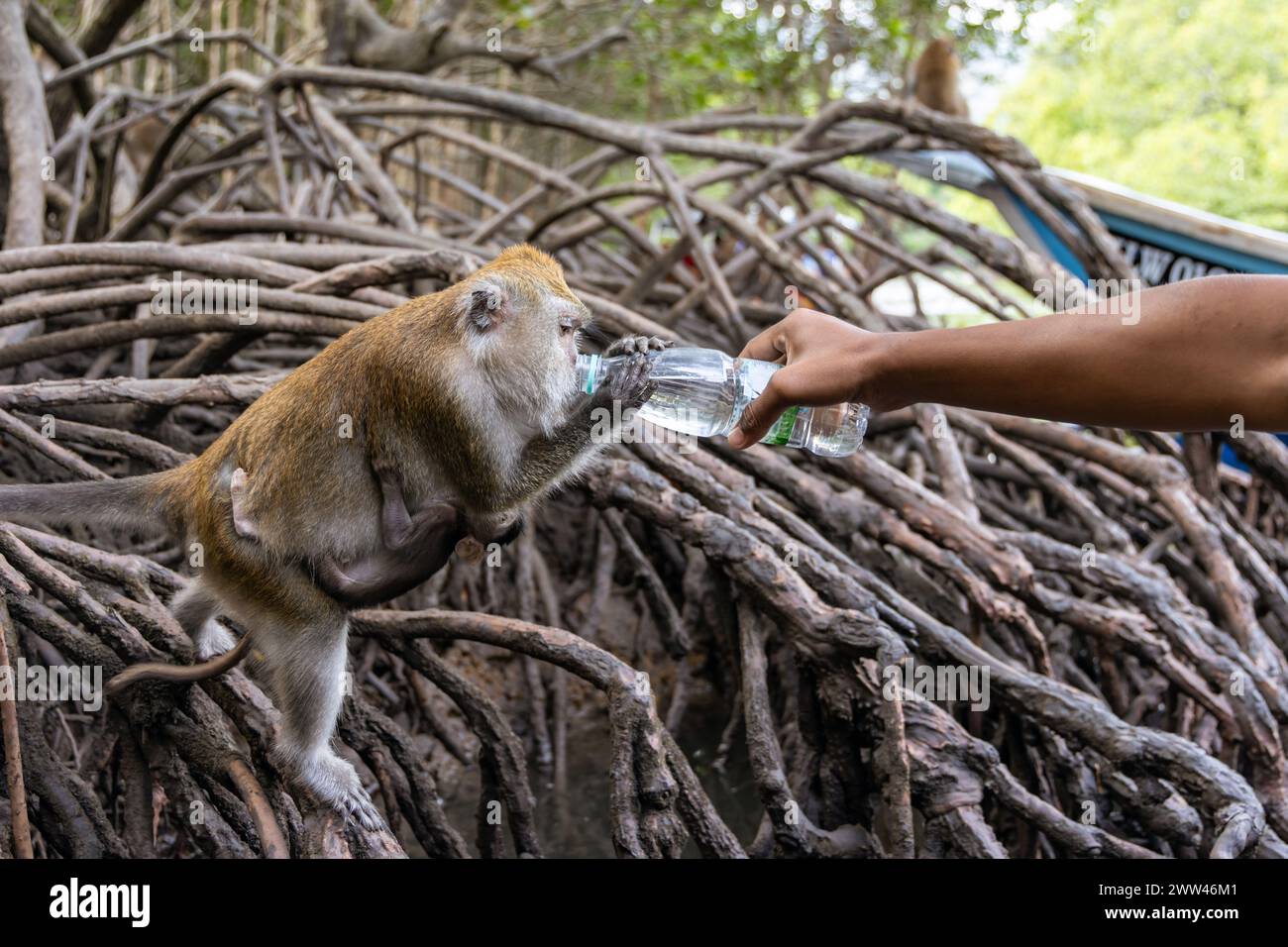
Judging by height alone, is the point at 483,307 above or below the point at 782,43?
below

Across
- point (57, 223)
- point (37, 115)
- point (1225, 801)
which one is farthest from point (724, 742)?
point (57, 223)

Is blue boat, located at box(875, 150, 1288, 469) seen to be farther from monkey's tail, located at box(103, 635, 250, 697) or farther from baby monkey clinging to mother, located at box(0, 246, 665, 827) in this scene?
monkey's tail, located at box(103, 635, 250, 697)

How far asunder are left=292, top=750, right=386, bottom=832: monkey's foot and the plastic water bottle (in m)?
0.93

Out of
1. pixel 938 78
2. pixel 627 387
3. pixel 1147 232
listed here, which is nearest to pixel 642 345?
pixel 627 387

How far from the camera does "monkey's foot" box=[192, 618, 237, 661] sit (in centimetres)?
247

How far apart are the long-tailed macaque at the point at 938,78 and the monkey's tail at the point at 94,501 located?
5777 millimetres

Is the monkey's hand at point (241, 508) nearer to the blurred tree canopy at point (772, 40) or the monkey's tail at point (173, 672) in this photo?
the monkey's tail at point (173, 672)

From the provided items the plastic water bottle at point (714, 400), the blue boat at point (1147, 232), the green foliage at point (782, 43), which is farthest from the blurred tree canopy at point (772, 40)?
the plastic water bottle at point (714, 400)

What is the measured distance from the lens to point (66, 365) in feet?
13.2

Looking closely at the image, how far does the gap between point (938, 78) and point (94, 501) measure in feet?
19.7

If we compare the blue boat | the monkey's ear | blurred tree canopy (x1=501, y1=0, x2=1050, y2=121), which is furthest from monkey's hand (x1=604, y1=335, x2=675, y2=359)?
blurred tree canopy (x1=501, y1=0, x2=1050, y2=121)

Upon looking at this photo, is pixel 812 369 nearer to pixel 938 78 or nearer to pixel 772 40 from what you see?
pixel 938 78

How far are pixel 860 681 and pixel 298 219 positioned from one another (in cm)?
265

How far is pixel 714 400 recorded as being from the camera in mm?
2812
